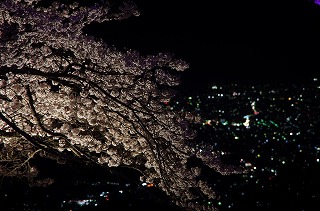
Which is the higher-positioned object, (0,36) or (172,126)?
(0,36)

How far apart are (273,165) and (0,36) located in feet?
70.0

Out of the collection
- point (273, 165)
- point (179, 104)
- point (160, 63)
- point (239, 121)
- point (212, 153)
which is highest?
point (179, 104)

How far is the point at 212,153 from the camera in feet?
19.7

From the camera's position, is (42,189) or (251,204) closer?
(42,189)

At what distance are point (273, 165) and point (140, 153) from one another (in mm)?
18325

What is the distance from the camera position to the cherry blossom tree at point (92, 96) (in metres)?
4.36

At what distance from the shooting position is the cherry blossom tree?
4.36 metres

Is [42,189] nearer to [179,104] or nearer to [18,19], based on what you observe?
[18,19]

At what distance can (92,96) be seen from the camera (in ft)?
18.2

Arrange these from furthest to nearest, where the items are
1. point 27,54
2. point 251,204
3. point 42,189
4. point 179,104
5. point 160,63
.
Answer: point 179,104, point 251,204, point 42,189, point 160,63, point 27,54

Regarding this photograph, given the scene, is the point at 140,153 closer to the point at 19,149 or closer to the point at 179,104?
the point at 19,149

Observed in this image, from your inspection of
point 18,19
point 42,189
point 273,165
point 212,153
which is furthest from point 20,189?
point 273,165


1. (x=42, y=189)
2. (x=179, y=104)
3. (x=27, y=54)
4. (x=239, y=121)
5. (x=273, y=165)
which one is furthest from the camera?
(x=179, y=104)

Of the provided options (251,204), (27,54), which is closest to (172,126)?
(27,54)
